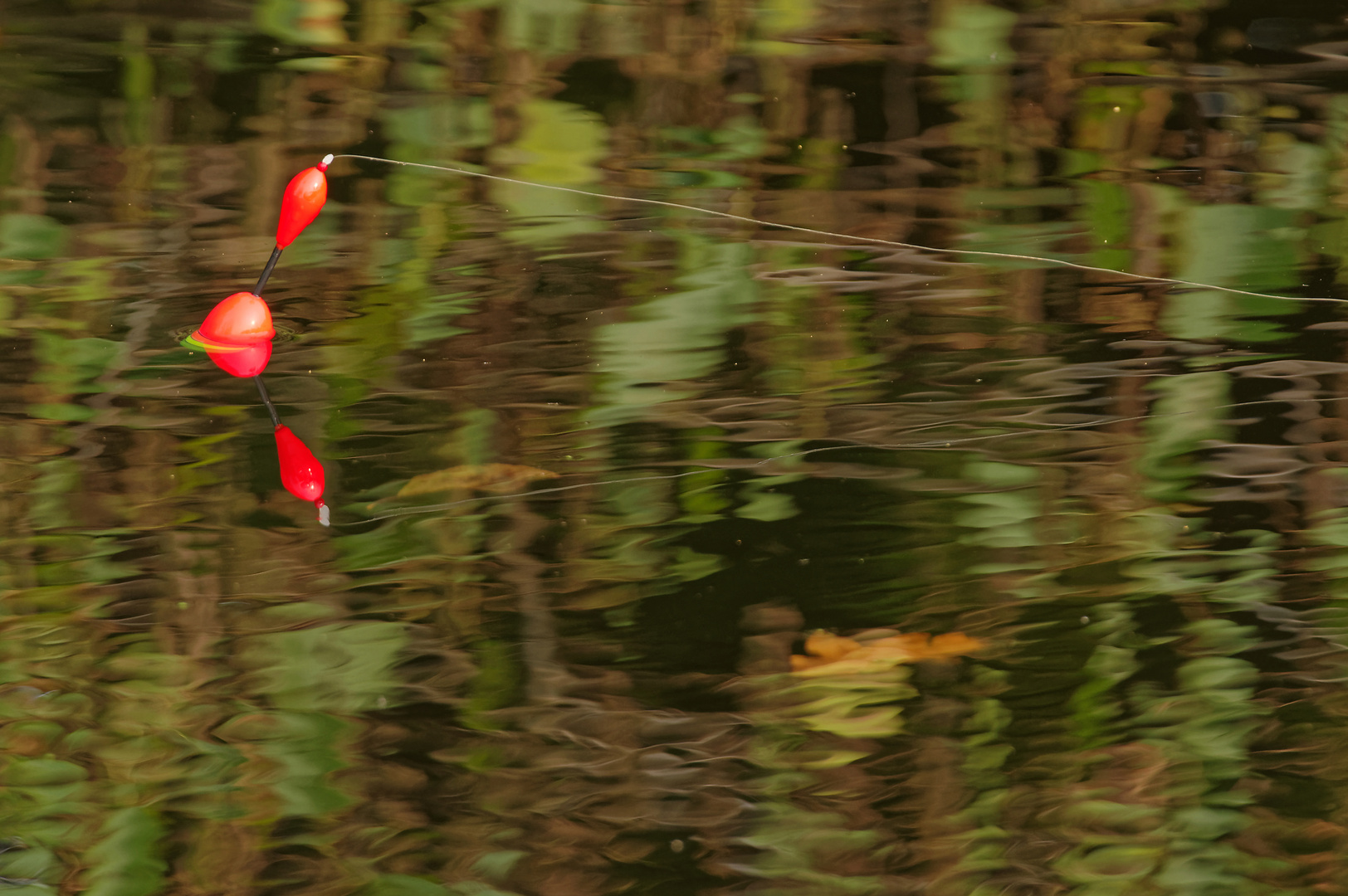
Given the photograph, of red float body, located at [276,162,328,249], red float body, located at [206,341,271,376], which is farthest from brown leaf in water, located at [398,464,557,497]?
red float body, located at [276,162,328,249]

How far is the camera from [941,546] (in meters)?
1.14

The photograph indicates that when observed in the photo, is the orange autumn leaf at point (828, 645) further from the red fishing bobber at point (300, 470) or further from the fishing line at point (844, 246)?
the red fishing bobber at point (300, 470)

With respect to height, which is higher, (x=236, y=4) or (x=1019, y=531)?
(x=236, y=4)

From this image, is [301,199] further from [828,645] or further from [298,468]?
[828,645]

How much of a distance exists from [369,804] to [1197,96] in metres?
1.93

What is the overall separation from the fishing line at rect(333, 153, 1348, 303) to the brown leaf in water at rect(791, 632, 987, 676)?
877 millimetres

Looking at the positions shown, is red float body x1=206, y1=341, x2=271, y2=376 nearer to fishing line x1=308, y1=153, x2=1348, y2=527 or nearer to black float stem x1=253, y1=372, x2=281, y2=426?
black float stem x1=253, y1=372, x2=281, y2=426

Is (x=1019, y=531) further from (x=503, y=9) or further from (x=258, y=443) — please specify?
(x=503, y=9)

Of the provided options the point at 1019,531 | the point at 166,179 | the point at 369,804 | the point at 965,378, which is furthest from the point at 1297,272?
the point at 166,179

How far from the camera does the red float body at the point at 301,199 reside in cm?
155

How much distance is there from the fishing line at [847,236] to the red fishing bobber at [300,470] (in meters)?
0.79

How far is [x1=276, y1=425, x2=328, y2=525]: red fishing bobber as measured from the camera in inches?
48.1

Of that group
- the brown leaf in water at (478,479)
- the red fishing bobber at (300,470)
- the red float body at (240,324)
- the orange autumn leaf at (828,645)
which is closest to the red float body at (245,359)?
the red float body at (240,324)

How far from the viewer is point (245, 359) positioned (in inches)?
60.2
